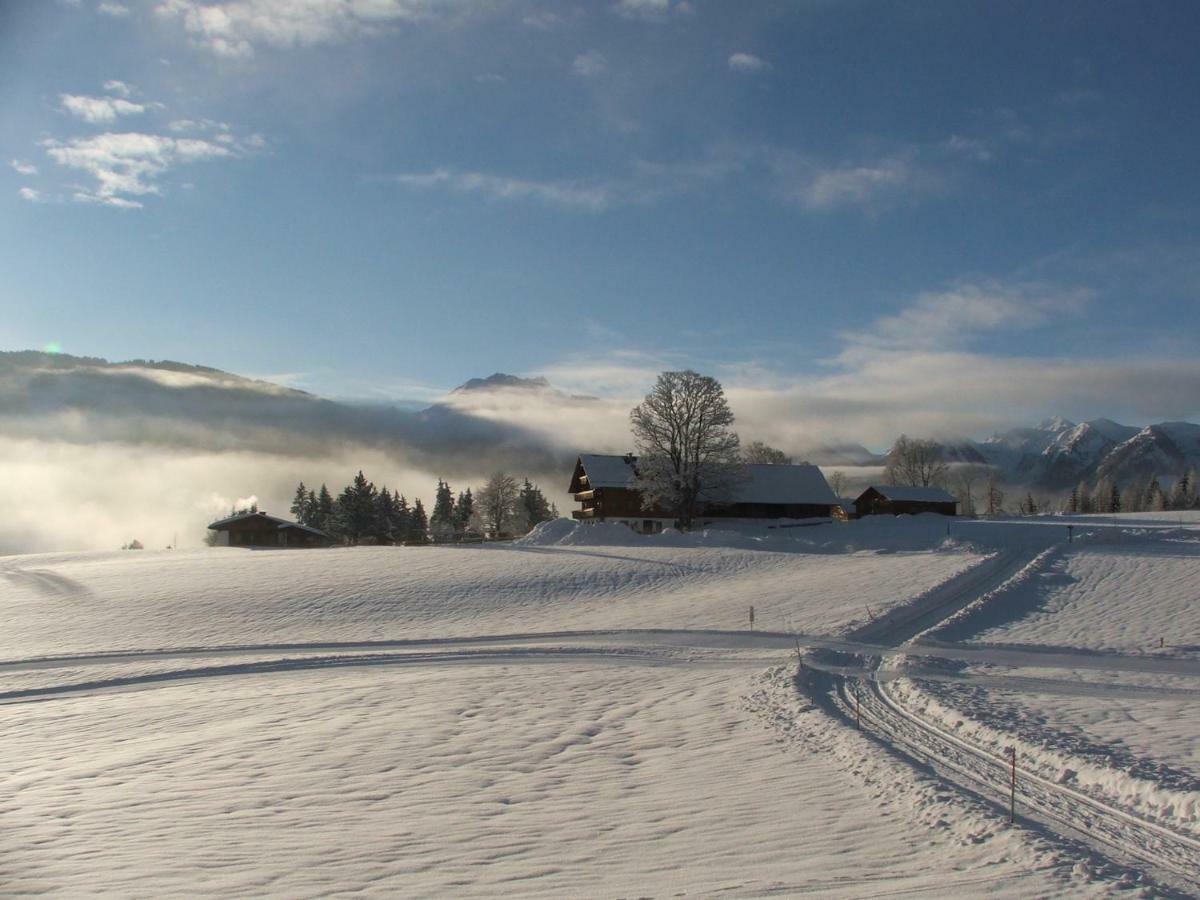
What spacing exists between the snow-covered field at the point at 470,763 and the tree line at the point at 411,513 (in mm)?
52054

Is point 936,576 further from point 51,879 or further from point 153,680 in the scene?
point 51,879

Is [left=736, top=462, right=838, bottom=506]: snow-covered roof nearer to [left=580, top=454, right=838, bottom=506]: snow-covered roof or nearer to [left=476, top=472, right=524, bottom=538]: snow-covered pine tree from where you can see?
[left=580, top=454, right=838, bottom=506]: snow-covered roof

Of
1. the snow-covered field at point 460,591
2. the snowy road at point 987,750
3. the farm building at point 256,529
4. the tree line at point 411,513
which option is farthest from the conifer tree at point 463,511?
the snowy road at point 987,750

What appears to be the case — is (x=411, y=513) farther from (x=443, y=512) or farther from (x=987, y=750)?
(x=987, y=750)

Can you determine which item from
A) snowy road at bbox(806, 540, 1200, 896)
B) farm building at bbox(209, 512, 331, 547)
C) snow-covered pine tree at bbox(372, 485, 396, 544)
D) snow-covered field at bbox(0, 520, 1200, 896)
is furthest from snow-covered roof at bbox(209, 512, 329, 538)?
snowy road at bbox(806, 540, 1200, 896)

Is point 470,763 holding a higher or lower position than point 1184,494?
lower

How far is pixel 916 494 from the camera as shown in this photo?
97188 millimetres

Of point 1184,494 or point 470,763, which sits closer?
point 470,763

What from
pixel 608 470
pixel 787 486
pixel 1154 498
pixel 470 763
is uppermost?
pixel 608 470

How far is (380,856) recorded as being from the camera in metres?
8.68

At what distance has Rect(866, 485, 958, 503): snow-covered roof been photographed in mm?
95875

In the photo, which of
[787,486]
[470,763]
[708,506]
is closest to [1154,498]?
[787,486]

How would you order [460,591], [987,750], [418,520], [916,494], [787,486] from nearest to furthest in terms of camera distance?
[987,750], [460,591], [787,486], [916,494], [418,520]

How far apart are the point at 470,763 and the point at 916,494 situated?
9290 centimetres
